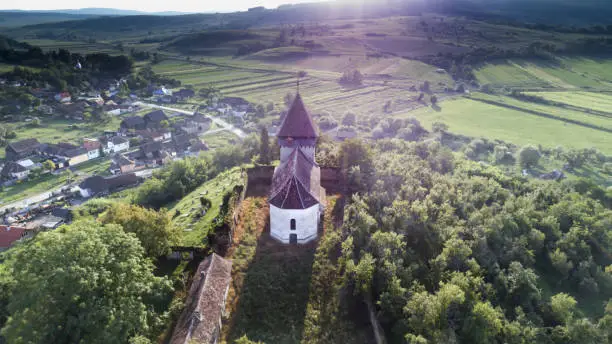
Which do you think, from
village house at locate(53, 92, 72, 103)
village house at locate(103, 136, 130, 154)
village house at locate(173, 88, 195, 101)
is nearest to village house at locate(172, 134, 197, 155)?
village house at locate(103, 136, 130, 154)

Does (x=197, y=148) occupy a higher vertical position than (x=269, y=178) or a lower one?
lower

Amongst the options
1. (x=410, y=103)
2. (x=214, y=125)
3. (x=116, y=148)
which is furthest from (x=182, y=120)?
(x=410, y=103)

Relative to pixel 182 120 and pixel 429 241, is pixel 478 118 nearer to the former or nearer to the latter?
pixel 429 241

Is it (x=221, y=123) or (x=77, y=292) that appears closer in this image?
(x=77, y=292)

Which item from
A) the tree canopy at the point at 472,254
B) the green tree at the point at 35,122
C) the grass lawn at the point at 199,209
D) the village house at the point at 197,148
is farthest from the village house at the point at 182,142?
the tree canopy at the point at 472,254

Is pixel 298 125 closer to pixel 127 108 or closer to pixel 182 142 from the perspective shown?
pixel 182 142

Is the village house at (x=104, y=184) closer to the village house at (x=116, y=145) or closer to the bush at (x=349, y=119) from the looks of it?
the village house at (x=116, y=145)

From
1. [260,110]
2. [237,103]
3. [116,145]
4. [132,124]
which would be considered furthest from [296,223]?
[237,103]
